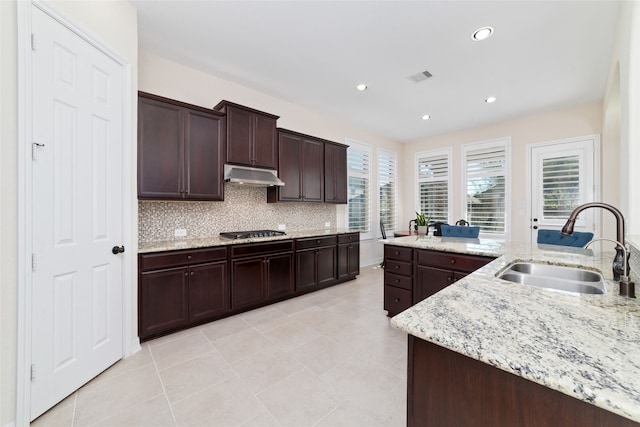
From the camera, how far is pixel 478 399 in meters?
0.76

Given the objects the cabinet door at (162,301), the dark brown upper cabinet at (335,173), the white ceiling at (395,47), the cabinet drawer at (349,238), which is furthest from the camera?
the dark brown upper cabinet at (335,173)

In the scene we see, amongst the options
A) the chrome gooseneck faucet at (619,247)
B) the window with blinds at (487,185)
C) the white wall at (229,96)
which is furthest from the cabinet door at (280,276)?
the window with blinds at (487,185)

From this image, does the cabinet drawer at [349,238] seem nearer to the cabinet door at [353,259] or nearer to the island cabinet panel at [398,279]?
the cabinet door at [353,259]

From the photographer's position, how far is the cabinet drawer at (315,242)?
3691 mm

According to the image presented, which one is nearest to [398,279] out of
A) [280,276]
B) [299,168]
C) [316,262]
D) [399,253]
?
[399,253]

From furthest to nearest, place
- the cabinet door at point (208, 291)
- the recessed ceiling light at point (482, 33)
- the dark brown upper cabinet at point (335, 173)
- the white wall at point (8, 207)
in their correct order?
the dark brown upper cabinet at point (335, 173)
the cabinet door at point (208, 291)
the recessed ceiling light at point (482, 33)
the white wall at point (8, 207)

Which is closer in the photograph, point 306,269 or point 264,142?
point 264,142

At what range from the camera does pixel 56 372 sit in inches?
65.5

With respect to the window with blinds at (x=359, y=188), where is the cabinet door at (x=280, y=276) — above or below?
below

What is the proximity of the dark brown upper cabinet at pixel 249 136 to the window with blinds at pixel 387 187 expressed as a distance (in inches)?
123

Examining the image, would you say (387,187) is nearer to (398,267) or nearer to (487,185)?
(487,185)

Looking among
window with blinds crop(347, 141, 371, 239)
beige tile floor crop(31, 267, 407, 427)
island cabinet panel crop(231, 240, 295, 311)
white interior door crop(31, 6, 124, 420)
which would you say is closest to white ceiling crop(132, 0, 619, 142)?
white interior door crop(31, 6, 124, 420)

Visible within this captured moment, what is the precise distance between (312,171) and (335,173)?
58 cm

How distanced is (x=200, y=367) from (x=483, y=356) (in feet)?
7.04
